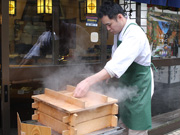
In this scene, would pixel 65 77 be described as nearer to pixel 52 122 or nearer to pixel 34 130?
pixel 52 122

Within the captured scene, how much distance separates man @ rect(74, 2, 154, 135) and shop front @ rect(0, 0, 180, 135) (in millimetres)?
1726

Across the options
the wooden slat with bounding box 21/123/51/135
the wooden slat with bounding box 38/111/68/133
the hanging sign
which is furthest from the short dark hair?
the hanging sign

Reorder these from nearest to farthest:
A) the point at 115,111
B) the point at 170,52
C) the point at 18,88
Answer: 1. the point at 115,111
2. the point at 18,88
3. the point at 170,52

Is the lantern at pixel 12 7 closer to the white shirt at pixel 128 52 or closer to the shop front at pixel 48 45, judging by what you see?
the shop front at pixel 48 45

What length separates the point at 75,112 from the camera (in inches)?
94.9

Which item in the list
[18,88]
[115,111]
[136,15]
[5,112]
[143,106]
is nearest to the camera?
[115,111]

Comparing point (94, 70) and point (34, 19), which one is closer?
point (34, 19)

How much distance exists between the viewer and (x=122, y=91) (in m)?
3.60

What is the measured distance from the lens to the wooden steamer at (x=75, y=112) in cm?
246

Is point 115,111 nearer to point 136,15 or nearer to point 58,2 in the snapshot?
point 58,2

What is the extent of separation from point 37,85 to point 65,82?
23.3 inches

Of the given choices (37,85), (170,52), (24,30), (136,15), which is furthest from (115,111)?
(170,52)

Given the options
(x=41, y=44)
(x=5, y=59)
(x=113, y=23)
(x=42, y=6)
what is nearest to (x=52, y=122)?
(x=113, y=23)

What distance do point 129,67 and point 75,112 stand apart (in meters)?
1.23
